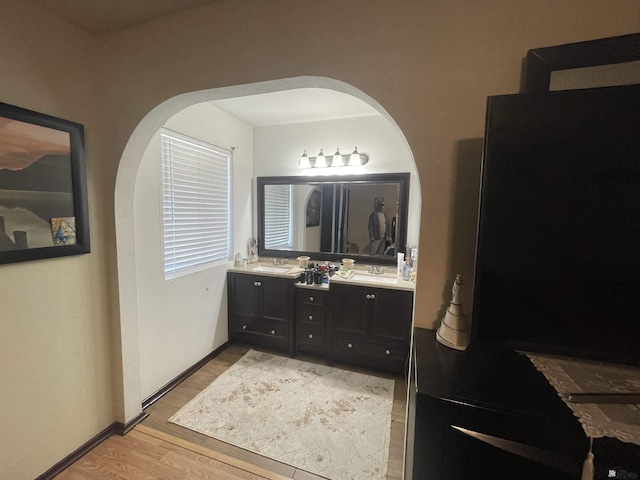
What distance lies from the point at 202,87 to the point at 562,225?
172 centimetres

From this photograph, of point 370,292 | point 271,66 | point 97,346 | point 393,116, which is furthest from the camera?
point 370,292

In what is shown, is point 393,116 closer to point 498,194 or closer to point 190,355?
point 498,194

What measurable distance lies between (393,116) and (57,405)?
93.0 inches

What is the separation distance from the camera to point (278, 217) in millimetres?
3379

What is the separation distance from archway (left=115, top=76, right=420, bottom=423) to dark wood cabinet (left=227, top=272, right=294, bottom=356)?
3.81ft

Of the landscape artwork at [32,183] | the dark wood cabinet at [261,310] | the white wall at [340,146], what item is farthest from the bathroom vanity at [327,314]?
the landscape artwork at [32,183]

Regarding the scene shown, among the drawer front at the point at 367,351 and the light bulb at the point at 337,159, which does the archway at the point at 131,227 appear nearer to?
the light bulb at the point at 337,159

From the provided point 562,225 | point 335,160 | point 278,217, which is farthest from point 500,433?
point 278,217

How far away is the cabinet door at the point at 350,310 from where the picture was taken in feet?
8.32

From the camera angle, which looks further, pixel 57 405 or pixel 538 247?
pixel 57 405

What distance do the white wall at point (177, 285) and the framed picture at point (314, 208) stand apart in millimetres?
814

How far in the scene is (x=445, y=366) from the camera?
922 mm

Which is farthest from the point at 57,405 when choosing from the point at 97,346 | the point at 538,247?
the point at 538,247

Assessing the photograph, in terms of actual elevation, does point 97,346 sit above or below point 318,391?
above
